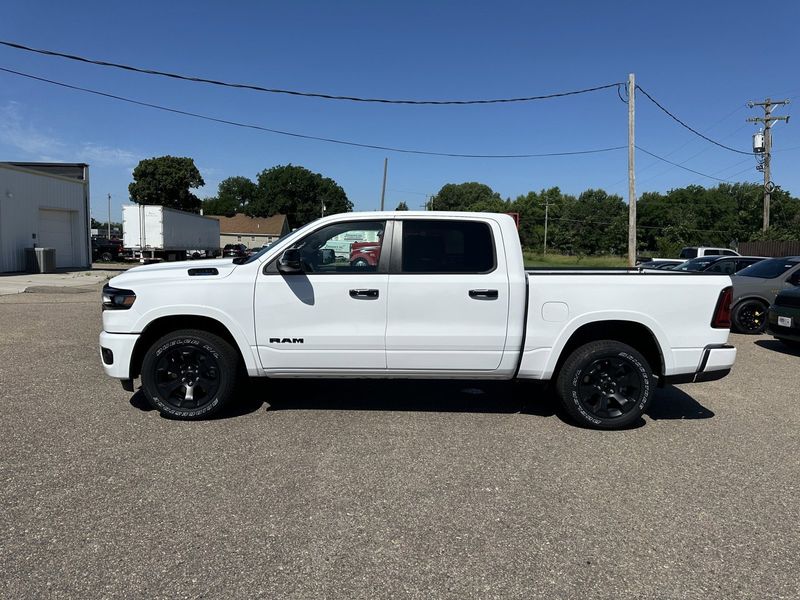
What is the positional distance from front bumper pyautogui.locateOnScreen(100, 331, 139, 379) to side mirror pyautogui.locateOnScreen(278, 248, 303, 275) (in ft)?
4.64

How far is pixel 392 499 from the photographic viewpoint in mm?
3533

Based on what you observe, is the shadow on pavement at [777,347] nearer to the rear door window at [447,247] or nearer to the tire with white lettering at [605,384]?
the tire with white lettering at [605,384]

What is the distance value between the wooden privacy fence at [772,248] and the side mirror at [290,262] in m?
28.4

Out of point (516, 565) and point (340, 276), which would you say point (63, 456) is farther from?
point (516, 565)

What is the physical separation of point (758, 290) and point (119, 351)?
10.9 metres

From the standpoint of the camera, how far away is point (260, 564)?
2.81m

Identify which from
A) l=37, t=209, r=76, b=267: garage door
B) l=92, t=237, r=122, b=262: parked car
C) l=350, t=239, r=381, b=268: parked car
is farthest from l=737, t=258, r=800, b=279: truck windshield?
l=92, t=237, r=122, b=262: parked car

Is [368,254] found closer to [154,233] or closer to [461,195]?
[154,233]

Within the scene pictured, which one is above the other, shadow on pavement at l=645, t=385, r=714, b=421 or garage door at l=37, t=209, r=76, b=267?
garage door at l=37, t=209, r=76, b=267

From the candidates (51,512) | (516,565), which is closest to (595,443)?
(516,565)

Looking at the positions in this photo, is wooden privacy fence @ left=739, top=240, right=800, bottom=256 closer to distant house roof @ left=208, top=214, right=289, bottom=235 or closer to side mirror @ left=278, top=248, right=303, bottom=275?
side mirror @ left=278, top=248, right=303, bottom=275

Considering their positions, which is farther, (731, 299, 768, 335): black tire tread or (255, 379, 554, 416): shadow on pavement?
(731, 299, 768, 335): black tire tread

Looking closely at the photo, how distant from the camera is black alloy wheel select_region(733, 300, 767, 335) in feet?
35.2

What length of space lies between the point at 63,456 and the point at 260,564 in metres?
2.20
